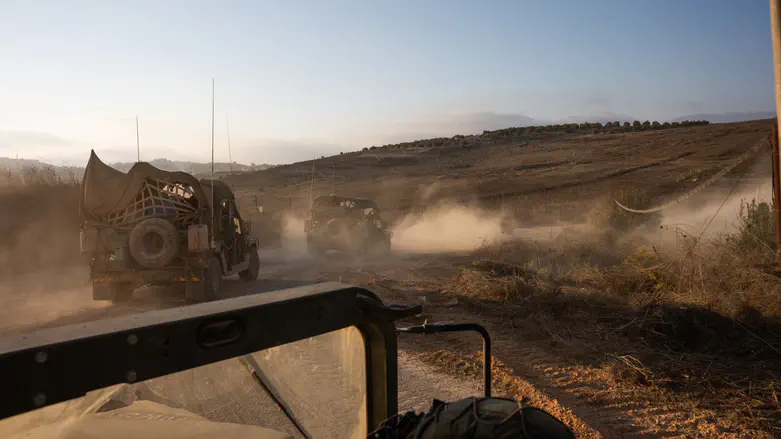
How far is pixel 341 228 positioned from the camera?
19109 millimetres

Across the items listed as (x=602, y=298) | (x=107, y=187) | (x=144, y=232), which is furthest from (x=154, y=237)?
(x=602, y=298)

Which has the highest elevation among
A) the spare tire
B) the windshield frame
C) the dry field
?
the windshield frame

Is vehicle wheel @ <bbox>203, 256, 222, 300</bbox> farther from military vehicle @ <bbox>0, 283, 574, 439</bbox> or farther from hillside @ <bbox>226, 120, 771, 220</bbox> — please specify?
hillside @ <bbox>226, 120, 771, 220</bbox>

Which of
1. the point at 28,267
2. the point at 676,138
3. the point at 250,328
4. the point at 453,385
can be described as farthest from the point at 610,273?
the point at 676,138

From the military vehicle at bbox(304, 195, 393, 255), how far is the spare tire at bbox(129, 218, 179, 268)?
8.25 meters

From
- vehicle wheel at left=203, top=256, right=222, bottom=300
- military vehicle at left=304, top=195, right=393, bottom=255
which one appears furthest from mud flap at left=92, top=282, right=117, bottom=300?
military vehicle at left=304, top=195, right=393, bottom=255

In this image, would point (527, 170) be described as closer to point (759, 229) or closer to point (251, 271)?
point (251, 271)

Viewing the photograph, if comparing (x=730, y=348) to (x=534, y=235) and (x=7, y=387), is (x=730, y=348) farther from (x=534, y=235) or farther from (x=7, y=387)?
(x=534, y=235)

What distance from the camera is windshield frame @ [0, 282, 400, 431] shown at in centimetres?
128

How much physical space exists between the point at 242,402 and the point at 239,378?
0.19 m

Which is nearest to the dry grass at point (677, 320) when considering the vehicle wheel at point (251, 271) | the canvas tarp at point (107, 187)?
the vehicle wheel at point (251, 271)

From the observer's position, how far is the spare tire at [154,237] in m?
10.8

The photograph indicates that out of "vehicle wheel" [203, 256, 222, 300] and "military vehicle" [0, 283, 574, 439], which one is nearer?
"military vehicle" [0, 283, 574, 439]

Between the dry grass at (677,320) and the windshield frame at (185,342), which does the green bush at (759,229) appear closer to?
the dry grass at (677,320)
